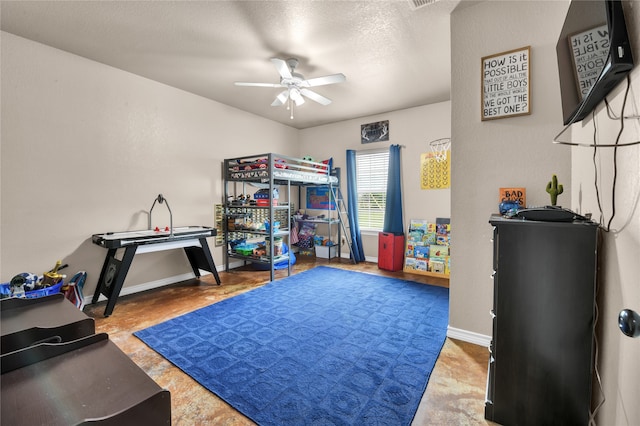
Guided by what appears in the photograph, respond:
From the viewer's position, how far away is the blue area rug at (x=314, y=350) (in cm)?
155

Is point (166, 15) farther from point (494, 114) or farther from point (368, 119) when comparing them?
point (368, 119)

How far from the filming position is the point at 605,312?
1.15 meters

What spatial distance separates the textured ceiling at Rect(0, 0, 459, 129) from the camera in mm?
2172

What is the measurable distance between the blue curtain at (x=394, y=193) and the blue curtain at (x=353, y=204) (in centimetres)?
63

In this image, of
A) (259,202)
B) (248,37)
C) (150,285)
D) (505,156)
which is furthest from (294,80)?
A: (150,285)

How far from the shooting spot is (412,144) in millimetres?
4461

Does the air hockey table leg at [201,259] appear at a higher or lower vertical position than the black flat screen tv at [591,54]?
lower

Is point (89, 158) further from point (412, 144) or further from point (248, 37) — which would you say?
point (412, 144)

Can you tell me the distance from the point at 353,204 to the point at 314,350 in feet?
10.6

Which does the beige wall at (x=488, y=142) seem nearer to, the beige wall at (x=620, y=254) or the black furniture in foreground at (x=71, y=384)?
the beige wall at (x=620, y=254)

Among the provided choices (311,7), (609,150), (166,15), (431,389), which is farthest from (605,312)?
(166,15)

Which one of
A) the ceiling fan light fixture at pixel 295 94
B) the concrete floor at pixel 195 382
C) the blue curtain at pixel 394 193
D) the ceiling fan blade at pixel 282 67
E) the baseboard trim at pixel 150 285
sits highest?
the ceiling fan blade at pixel 282 67

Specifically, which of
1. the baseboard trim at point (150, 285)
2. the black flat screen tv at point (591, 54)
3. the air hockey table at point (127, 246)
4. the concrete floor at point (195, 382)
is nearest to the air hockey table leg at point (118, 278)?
the air hockey table at point (127, 246)

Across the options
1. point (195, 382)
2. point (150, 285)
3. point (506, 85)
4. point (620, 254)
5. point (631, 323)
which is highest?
point (506, 85)
